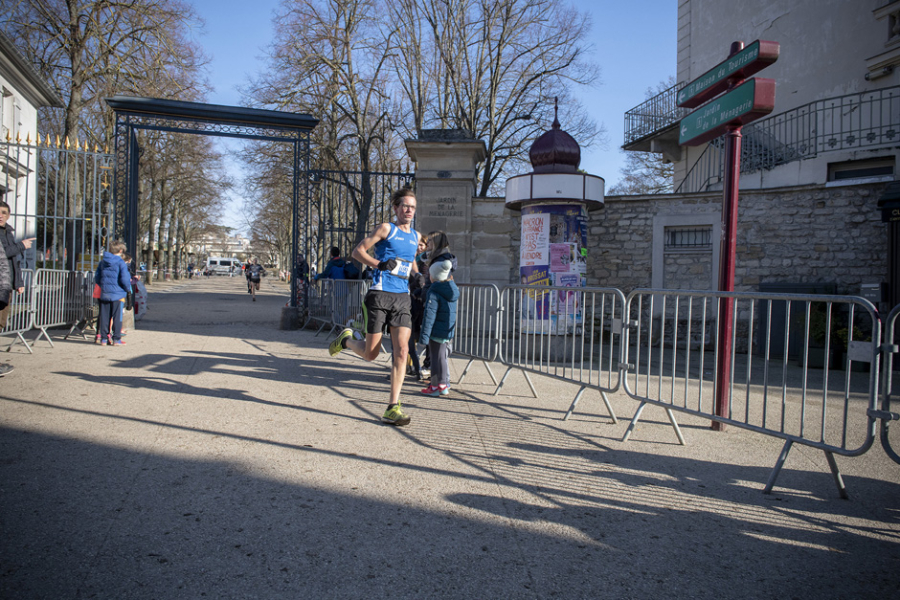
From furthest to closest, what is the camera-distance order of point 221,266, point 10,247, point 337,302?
point 221,266
point 337,302
point 10,247

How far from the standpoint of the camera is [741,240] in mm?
11172

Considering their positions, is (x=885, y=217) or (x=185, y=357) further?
(x=885, y=217)

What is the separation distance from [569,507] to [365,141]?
21.1 metres

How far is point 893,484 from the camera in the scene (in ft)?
13.3

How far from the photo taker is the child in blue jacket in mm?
6205

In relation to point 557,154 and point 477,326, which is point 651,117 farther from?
point 477,326

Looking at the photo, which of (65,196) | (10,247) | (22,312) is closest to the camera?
(10,247)

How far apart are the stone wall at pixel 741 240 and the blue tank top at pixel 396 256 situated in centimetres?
664

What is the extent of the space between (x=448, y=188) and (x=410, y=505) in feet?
29.2

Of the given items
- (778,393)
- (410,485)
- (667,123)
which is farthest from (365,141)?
(410,485)

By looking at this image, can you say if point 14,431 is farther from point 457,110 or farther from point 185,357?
point 457,110

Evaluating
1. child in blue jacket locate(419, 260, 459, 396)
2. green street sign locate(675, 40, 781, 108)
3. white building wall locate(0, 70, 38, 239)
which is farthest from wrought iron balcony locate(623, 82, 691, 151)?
white building wall locate(0, 70, 38, 239)

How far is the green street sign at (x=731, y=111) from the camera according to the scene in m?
4.84

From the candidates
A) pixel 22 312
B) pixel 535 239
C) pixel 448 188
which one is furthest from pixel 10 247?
pixel 448 188
